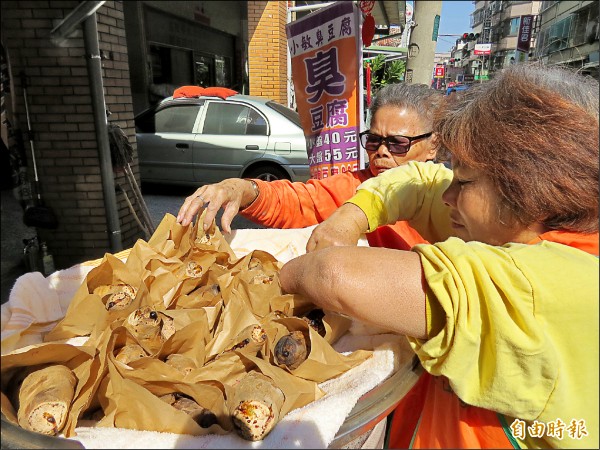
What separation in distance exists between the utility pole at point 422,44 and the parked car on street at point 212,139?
146 centimetres

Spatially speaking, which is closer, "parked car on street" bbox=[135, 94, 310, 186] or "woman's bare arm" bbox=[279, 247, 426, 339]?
"woman's bare arm" bbox=[279, 247, 426, 339]

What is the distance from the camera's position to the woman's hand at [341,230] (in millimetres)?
1429

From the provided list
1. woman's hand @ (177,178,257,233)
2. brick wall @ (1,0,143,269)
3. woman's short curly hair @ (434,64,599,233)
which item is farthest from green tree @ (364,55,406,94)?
woman's short curly hair @ (434,64,599,233)

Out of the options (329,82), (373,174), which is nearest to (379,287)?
(373,174)

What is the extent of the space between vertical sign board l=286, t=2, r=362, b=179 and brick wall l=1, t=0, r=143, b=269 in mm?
1523

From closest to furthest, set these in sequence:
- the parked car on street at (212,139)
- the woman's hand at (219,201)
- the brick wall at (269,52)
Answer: the woman's hand at (219,201) → the parked car on street at (212,139) → the brick wall at (269,52)

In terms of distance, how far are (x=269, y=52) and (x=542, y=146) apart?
13.6 feet

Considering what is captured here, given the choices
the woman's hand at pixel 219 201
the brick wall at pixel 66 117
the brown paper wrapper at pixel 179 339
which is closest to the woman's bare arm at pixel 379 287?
the brown paper wrapper at pixel 179 339

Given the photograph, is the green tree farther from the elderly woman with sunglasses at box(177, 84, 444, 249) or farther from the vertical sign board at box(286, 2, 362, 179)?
the elderly woman with sunglasses at box(177, 84, 444, 249)

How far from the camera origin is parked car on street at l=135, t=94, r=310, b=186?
3.07 metres

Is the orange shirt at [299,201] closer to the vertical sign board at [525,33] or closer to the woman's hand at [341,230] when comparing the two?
the woman's hand at [341,230]

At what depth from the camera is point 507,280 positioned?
2.46 feet

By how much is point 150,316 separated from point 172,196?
1.40 metres

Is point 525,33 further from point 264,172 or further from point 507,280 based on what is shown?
point 507,280
